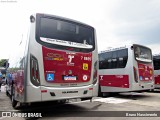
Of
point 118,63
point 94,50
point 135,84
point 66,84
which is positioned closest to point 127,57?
point 118,63

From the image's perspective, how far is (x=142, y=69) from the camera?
10.8 meters

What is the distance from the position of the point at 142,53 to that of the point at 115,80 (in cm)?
209

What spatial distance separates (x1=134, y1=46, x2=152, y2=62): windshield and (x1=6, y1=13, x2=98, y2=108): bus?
413cm

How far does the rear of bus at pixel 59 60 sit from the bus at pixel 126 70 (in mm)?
3723

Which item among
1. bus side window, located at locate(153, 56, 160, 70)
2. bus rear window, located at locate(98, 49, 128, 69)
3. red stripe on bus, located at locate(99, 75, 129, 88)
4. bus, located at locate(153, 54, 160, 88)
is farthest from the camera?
bus side window, located at locate(153, 56, 160, 70)

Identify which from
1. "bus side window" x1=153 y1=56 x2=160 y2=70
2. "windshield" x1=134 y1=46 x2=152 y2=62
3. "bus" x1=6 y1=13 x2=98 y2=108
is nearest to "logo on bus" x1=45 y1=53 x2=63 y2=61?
"bus" x1=6 y1=13 x2=98 y2=108

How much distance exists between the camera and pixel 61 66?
630cm

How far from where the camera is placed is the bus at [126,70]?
407 inches

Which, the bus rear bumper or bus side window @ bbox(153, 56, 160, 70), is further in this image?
bus side window @ bbox(153, 56, 160, 70)

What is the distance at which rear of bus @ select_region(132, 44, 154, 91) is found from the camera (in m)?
10.4

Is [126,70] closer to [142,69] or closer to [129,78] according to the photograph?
[129,78]

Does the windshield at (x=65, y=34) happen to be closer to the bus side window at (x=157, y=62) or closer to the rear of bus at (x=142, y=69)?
the rear of bus at (x=142, y=69)

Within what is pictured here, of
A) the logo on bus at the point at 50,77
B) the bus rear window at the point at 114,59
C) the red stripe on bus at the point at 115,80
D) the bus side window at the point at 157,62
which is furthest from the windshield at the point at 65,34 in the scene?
the bus side window at the point at 157,62

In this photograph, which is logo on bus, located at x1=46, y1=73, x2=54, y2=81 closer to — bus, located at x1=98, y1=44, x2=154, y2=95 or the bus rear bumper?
the bus rear bumper
